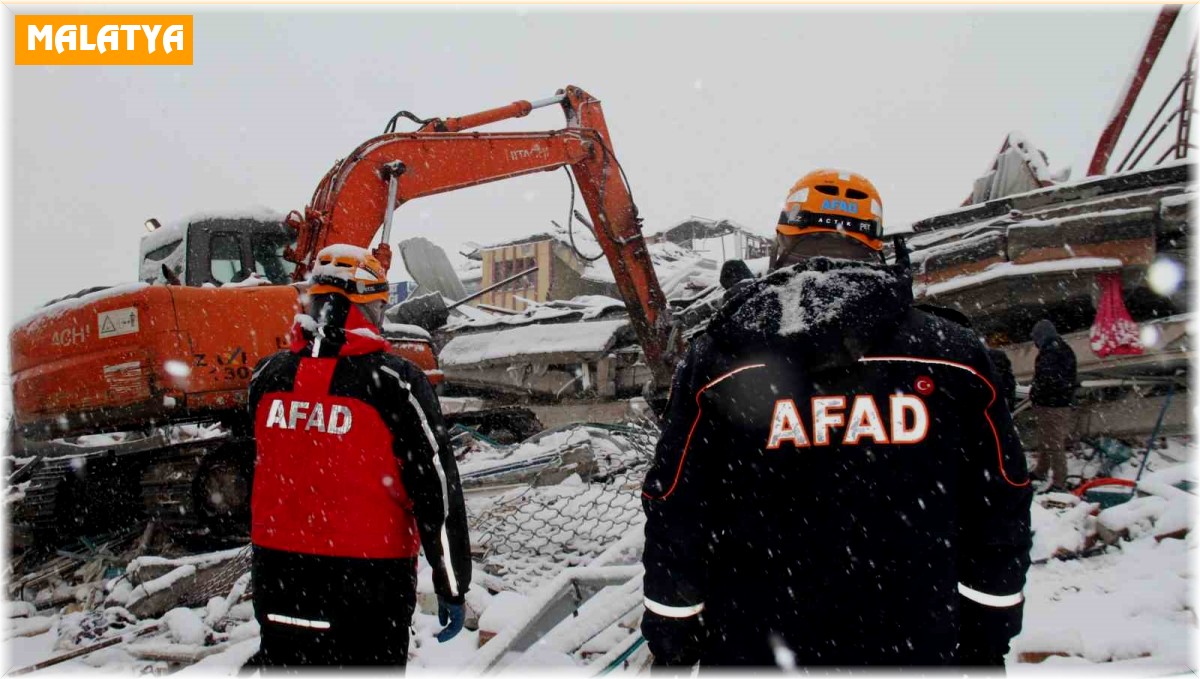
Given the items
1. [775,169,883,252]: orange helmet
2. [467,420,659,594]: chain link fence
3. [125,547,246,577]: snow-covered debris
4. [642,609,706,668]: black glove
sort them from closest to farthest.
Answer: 1. [642,609,706,668]: black glove
2. [775,169,883,252]: orange helmet
3. [467,420,659,594]: chain link fence
4. [125,547,246,577]: snow-covered debris

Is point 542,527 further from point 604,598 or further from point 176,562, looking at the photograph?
point 176,562

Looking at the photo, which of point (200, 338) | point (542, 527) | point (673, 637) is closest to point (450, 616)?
point (673, 637)

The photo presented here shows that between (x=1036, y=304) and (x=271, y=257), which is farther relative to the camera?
(x=271, y=257)

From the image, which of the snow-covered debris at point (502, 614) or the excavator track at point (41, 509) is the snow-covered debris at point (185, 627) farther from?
the excavator track at point (41, 509)

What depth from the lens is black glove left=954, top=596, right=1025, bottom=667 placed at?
1542mm

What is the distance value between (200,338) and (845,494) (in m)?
5.20

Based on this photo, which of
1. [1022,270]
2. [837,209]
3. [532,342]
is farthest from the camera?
[532,342]

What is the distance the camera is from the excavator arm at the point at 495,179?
572 cm

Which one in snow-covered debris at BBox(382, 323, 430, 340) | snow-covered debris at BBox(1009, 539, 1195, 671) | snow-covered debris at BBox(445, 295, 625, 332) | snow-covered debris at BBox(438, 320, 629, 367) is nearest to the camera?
snow-covered debris at BBox(1009, 539, 1195, 671)

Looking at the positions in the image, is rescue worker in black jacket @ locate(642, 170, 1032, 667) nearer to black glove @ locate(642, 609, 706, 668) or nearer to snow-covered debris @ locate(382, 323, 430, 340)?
black glove @ locate(642, 609, 706, 668)

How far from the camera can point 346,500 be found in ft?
7.17

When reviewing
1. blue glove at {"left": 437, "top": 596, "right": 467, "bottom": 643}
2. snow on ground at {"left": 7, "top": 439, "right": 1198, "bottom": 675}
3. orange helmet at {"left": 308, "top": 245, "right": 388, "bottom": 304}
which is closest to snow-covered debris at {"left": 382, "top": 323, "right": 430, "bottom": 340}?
snow on ground at {"left": 7, "top": 439, "right": 1198, "bottom": 675}

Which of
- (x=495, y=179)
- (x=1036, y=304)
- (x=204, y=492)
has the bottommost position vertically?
(x=204, y=492)

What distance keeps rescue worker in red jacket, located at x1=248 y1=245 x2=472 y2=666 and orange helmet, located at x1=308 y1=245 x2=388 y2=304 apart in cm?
7
